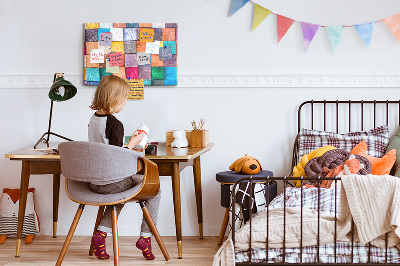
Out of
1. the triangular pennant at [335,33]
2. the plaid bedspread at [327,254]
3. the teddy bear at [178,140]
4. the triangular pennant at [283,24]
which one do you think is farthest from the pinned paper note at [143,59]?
the plaid bedspread at [327,254]

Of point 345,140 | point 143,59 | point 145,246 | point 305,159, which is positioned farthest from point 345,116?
point 145,246

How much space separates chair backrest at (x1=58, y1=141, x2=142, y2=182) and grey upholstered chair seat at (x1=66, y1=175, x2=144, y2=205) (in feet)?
0.35

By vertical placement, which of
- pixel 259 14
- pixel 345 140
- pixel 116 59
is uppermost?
pixel 259 14

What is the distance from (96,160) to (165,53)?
1.33 metres

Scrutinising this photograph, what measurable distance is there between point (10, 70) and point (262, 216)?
2.21m

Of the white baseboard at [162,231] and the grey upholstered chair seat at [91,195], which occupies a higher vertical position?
the grey upholstered chair seat at [91,195]

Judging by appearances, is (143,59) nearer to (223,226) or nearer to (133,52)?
(133,52)

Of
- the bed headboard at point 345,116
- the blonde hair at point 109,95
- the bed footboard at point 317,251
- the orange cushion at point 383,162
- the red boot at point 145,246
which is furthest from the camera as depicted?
the bed headboard at point 345,116

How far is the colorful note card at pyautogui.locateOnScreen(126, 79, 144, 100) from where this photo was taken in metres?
3.79

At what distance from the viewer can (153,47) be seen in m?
3.78

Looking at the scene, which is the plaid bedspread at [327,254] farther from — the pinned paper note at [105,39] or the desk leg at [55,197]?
the pinned paper note at [105,39]

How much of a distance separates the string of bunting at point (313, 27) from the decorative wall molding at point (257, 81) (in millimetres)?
218

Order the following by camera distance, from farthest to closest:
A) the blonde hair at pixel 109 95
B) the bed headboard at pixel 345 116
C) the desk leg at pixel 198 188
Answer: the bed headboard at pixel 345 116
the desk leg at pixel 198 188
the blonde hair at pixel 109 95

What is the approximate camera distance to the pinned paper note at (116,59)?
379cm
